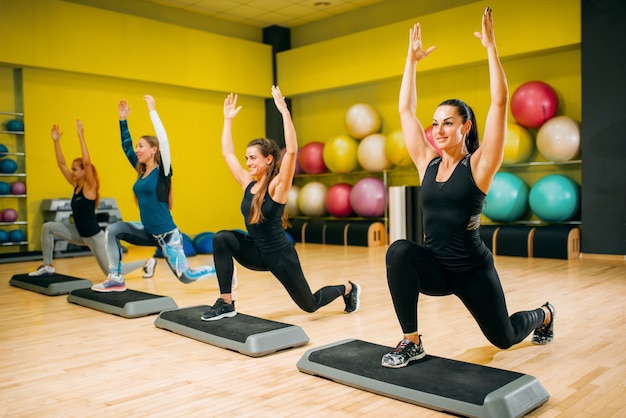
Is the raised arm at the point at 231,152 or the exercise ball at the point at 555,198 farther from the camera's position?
the exercise ball at the point at 555,198

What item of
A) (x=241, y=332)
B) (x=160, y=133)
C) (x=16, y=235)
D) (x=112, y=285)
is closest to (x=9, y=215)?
(x=16, y=235)

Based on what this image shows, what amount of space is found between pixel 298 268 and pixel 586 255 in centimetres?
417

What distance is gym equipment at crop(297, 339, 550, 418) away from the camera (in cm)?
206

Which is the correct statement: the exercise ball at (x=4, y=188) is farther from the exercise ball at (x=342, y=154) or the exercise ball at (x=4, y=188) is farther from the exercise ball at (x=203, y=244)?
the exercise ball at (x=342, y=154)

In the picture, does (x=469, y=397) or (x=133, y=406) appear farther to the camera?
(x=133, y=406)

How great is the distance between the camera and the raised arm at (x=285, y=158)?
306cm

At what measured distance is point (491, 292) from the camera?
2402mm

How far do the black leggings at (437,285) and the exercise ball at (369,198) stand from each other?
18.1 ft

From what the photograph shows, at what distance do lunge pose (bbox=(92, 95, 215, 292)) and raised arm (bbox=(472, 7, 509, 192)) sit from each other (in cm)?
253

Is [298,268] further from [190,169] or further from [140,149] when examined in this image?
[190,169]

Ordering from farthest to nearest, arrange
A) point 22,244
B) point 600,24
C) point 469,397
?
1. point 22,244
2. point 600,24
3. point 469,397

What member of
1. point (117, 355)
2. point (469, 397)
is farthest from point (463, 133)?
point (117, 355)

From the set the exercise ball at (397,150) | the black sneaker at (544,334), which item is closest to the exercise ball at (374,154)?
the exercise ball at (397,150)

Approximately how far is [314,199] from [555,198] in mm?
3436
